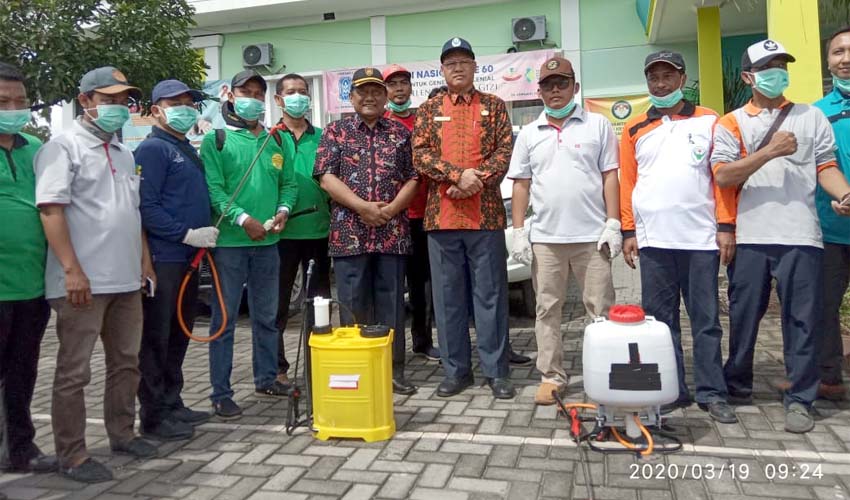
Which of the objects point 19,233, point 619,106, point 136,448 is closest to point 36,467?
point 136,448

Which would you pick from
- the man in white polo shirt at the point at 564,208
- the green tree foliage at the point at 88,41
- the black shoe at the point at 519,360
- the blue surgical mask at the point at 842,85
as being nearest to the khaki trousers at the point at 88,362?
the man in white polo shirt at the point at 564,208

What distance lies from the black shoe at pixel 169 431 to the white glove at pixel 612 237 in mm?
2567

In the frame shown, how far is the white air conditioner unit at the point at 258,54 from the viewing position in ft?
41.9

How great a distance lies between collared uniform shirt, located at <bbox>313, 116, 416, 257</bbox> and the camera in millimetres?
4199

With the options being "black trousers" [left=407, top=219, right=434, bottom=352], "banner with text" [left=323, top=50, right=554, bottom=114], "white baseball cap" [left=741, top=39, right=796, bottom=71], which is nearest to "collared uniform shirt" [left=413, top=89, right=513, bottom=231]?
"black trousers" [left=407, top=219, right=434, bottom=352]

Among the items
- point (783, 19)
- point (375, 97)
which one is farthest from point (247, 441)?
point (783, 19)

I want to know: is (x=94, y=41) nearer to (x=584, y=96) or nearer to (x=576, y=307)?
(x=576, y=307)

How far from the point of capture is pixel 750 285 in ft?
11.8

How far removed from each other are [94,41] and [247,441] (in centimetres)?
552

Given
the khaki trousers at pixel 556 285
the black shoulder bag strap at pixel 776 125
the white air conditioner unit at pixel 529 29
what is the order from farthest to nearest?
the white air conditioner unit at pixel 529 29 → the khaki trousers at pixel 556 285 → the black shoulder bag strap at pixel 776 125

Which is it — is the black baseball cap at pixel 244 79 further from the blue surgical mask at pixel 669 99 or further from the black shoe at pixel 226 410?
the blue surgical mask at pixel 669 99

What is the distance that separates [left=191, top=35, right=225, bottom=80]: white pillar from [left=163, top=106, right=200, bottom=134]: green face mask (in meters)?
10.2

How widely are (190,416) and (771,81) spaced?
3.73m

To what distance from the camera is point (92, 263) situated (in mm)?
3152
